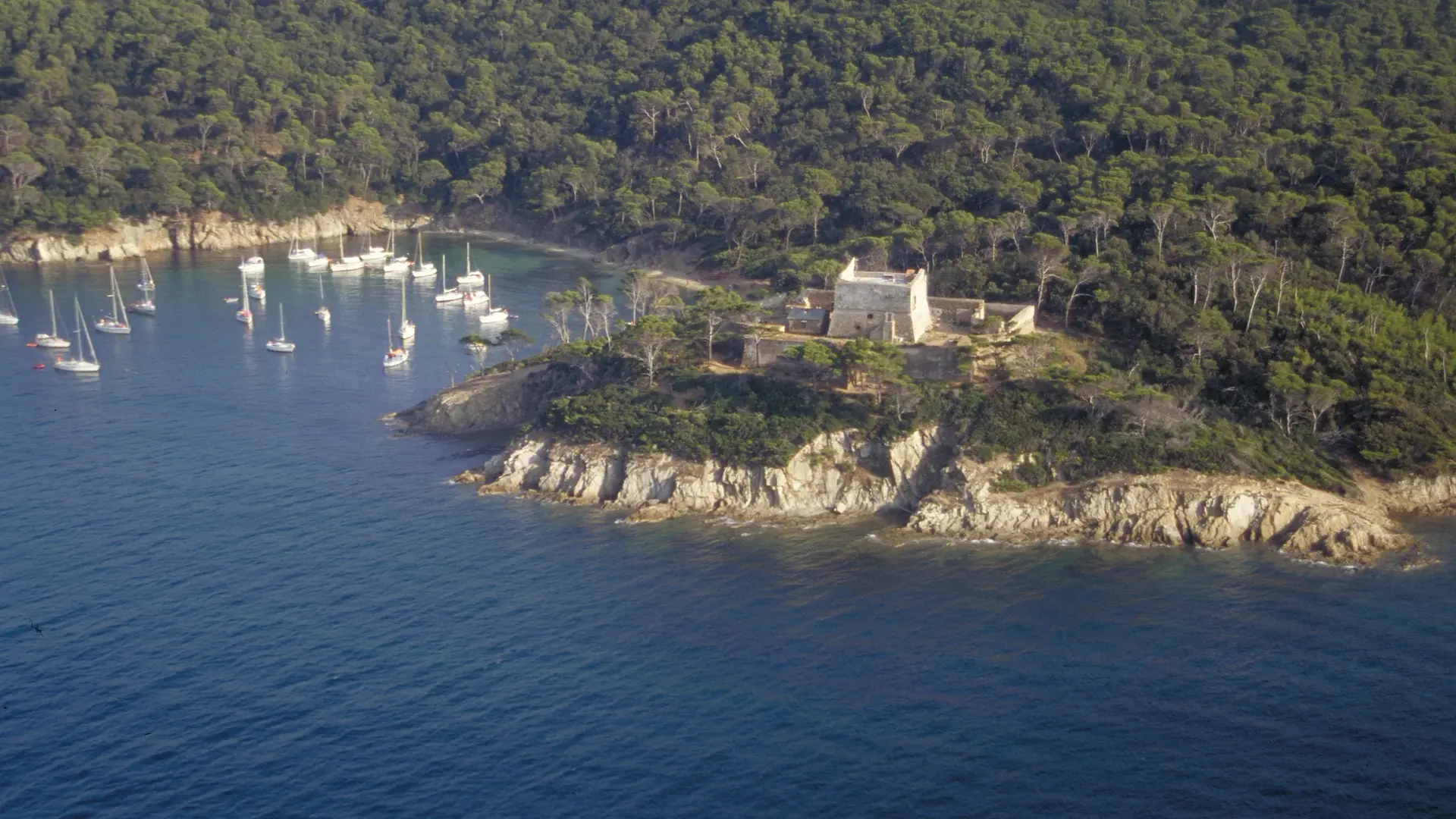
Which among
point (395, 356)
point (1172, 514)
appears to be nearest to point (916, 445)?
point (1172, 514)

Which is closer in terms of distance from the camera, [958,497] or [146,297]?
[958,497]

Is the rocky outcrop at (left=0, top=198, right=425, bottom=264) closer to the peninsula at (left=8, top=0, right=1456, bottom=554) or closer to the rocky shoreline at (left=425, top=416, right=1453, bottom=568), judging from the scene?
the peninsula at (left=8, top=0, right=1456, bottom=554)

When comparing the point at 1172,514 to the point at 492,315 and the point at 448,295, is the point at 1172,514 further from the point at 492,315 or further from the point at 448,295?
the point at 448,295

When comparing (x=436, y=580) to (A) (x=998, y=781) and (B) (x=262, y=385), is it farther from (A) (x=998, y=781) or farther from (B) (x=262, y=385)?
(B) (x=262, y=385)

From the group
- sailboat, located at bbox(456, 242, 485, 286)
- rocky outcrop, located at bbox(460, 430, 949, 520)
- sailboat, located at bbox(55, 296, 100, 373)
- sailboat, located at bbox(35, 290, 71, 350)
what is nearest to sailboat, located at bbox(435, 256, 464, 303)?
sailboat, located at bbox(456, 242, 485, 286)

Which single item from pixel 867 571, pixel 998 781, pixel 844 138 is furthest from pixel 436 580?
pixel 844 138
